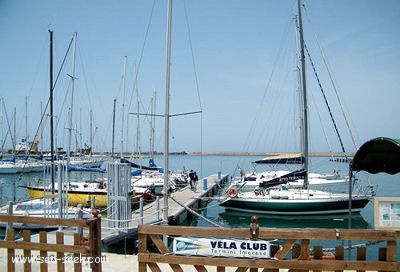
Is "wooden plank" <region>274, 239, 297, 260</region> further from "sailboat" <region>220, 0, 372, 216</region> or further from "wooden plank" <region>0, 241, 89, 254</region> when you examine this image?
"sailboat" <region>220, 0, 372, 216</region>

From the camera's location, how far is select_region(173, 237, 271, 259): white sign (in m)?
4.15

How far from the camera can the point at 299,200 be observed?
1933 cm

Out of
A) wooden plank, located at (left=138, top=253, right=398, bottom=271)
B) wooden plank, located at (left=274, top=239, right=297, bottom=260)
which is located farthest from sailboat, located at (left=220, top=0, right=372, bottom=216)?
wooden plank, located at (left=274, top=239, right=297, bottom=260)

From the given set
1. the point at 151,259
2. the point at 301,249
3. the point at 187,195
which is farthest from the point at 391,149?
the point at 187,195

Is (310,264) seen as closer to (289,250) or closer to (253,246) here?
(289,250)

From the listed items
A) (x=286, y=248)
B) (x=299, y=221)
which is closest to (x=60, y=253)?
(x=286, y=248)

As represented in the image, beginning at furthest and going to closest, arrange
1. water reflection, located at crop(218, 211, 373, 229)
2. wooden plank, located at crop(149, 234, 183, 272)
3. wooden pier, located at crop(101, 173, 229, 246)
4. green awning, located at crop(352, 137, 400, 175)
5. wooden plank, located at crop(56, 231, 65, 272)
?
water reflection, located at crop(218, 211, 373, 229), wooden pier, located at crop(101, 173, 229, 246), green awning, located at crop(352, 137, 400, 175), wooden plank, located at crop(56, 231, 65, 272), wooden plank, located at crop(149, 234, 183, 272)

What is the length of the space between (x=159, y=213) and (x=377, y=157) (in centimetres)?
971

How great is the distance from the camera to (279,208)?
1988cm

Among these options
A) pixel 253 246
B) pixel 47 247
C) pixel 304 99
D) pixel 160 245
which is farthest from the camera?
pixel 304 99

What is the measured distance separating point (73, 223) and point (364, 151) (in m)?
6.19

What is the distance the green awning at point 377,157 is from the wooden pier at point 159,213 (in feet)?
17.3

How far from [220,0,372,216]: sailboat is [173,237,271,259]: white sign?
16388mm

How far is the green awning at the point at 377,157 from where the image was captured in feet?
21.1
